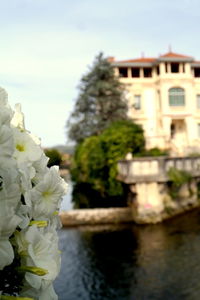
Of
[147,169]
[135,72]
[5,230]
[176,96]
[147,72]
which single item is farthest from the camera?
[135,72]

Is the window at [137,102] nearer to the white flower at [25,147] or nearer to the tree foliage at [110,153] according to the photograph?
the tree foliage at [110,153]

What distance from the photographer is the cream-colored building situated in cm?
3975

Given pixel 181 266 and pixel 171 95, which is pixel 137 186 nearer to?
pixel 181 266

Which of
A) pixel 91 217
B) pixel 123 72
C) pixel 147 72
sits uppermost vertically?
pixel 123 72

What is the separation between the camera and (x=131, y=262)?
48.7 ft

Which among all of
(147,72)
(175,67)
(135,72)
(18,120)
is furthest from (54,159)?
(135,72)

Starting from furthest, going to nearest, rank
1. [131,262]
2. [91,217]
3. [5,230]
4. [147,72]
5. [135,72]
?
[135,72]
[147,72]
[91,217]
[131,262]
[5,230]

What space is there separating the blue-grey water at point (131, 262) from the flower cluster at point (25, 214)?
10471 mm

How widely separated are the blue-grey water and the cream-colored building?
800 inches

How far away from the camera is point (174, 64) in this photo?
41.0 meters

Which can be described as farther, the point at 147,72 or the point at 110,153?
the point at 147,72

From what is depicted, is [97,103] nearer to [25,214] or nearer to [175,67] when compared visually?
[175,67]

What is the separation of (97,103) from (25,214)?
117 ft

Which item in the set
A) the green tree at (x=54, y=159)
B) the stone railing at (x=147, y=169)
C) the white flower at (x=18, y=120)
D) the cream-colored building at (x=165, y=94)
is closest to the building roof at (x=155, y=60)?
the cream-colored building at (x=165, y=94)
